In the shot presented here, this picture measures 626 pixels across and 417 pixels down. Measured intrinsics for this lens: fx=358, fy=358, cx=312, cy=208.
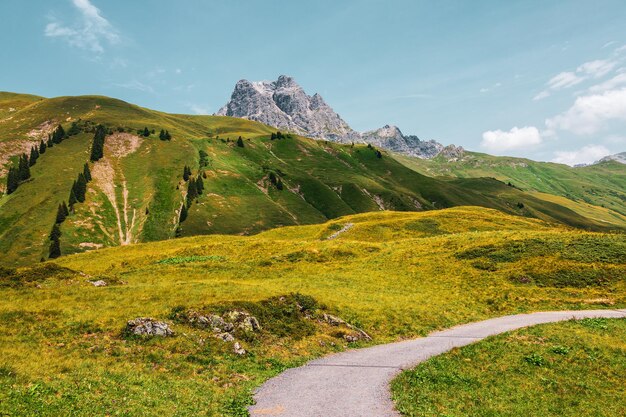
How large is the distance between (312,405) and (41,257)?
135625 mm

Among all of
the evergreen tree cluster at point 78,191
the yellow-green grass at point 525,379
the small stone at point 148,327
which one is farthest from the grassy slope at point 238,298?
the evergreen tree cluster at point 78,191

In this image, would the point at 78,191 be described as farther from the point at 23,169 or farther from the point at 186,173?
the point at 186,173

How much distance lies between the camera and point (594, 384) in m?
17.6

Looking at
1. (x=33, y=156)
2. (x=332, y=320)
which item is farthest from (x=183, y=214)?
(x=332, y=320)

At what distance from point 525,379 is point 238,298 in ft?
71.0

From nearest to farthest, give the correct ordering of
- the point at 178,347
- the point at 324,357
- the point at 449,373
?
1. the point at 449,373
2. the point at 178,347
3. the point at 324,357

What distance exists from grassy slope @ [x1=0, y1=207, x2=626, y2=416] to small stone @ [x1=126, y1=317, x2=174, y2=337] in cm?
79

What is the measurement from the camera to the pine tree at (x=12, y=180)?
158 metres

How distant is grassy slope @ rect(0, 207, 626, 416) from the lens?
54.6 ft

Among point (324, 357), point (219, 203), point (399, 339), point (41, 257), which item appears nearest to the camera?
point (324, 357)

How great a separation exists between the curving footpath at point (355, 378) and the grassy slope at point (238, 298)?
1507 millimetres

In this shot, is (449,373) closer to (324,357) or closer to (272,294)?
(324,357)

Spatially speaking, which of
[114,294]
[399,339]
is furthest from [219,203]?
A: [399,339]

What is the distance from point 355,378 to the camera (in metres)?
19.7
